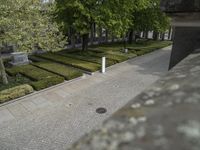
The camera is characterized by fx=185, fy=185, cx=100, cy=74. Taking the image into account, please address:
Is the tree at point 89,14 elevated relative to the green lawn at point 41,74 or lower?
elevated

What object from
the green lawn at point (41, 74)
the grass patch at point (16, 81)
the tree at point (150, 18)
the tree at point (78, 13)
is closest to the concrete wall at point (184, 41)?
the green lawn at point (41, 74)

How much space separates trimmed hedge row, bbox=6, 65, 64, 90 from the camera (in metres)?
12.5

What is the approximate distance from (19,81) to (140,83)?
914 centimetres


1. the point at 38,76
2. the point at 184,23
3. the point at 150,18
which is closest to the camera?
the point at 184,23

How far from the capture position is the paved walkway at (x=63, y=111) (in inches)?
305

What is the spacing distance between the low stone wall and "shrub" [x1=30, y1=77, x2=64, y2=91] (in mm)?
Result: 11551

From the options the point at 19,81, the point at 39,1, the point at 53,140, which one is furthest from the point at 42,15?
the point at 53,140

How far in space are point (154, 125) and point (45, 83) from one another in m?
12.2

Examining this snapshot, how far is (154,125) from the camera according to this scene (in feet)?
3.81

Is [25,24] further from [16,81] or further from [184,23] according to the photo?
[184,23]

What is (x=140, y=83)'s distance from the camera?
14.5m

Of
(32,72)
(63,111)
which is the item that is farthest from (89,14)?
(63,111)

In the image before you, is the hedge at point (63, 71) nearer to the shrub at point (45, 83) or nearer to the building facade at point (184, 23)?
the shrub at point (45, 83)

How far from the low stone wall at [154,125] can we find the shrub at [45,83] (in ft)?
37.9
